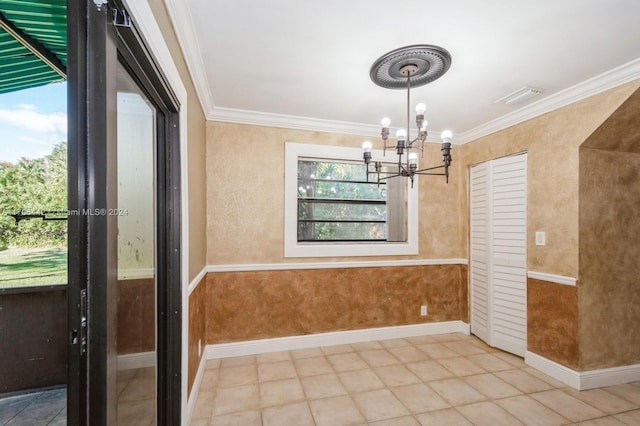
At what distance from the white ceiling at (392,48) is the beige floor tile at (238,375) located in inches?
96.3

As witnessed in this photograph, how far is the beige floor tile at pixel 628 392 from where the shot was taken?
2250mm

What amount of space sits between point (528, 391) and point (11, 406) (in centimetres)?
314

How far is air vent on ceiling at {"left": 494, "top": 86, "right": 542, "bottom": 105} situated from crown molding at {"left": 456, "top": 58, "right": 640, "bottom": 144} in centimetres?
21

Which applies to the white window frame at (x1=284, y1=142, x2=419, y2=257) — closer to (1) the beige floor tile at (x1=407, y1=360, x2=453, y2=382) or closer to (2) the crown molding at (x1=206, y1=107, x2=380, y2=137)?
(2) the crown molding at (x1=206, y1=107, x2=380, y2=137)

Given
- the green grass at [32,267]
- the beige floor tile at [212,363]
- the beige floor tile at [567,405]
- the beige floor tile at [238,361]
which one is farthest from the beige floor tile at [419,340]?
the green grass at [32,267]

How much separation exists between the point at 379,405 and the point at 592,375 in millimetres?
1836

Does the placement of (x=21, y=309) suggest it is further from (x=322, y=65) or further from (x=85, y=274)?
(x=322, y=65)

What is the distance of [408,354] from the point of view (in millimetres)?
3002

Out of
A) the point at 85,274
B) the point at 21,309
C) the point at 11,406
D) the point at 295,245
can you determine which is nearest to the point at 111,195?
the point at 85,274

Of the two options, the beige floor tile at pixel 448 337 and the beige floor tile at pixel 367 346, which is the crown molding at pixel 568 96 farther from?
the beige floor tile at pixel 367 346

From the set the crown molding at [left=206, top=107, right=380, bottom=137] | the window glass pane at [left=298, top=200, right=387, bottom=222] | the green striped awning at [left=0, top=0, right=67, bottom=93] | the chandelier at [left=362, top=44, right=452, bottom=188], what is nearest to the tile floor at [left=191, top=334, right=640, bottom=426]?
the window glass pane at [left=298, top=200, right=387, bottom=222]

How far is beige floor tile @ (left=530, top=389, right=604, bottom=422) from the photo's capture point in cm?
206

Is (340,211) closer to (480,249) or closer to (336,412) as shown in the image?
(480,249)

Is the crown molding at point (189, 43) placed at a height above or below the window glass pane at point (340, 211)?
above
